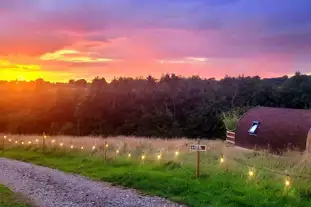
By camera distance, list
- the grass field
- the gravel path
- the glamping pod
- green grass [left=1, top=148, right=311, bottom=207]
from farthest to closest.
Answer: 1. the glamping pod
2. the gravel path
3. the grass field
4. green grass [left=1, top=148, right=311, bottom=207]

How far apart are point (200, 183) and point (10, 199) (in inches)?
235

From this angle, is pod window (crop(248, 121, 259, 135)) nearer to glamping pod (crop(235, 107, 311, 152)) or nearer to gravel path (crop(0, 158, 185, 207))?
glamping pod (crop(235, 107, 311, 152))

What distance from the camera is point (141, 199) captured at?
40.7 ft

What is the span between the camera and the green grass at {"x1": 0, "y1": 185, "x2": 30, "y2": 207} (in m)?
11.6

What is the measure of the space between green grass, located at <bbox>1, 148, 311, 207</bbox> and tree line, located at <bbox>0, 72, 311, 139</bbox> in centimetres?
2789

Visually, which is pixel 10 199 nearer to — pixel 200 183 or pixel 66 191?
pixel 66 191

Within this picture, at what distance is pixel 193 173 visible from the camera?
14578 millimetres

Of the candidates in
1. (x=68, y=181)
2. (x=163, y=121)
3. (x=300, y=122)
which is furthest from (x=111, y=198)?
(x=163, y=121)

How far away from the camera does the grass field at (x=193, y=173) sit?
37.8 ft

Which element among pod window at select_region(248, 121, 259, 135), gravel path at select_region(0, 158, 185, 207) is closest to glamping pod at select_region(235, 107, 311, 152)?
pod window at select_region(248, 121, 259, 135)

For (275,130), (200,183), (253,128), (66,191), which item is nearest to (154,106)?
(253,128)

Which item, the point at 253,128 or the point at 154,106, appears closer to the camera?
the point at 253,128

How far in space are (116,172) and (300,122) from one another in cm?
948

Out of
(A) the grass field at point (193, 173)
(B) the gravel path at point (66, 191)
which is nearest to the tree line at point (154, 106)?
(A) the grass field at point (193, 173)
